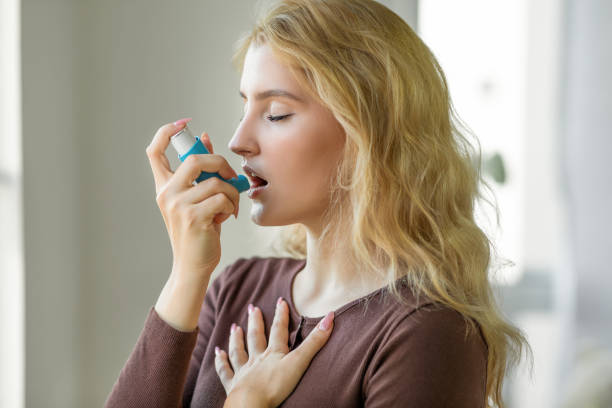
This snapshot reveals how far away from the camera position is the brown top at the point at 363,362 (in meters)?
0.85

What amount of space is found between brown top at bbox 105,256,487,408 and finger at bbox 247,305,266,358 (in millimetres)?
23

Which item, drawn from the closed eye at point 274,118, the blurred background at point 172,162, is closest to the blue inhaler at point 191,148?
the closed eye at point 274,118

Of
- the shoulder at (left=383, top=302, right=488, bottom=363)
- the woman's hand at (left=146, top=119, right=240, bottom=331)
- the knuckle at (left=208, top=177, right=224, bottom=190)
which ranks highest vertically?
the knuckle at (left=208, top=177, right=224, bottom=190)

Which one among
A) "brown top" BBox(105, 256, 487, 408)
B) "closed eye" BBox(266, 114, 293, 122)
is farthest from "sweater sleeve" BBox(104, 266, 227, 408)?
"closed eye" BBox(266, 114, 293, 122)

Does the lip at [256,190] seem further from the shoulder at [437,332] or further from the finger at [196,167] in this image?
the shoulder at [437,332]

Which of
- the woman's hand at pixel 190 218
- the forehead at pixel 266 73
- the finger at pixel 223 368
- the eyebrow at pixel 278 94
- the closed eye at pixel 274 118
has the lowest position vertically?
the finger at pixel 223 368

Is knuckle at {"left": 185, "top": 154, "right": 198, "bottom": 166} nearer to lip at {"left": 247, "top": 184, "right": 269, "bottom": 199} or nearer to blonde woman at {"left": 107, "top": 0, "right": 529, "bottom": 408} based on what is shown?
blonde woman at {"left": 107, "top": 0, "right": 529, "bottom": 408}

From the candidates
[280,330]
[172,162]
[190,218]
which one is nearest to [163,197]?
[190,218]

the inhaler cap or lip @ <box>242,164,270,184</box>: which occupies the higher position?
the inhaler cap

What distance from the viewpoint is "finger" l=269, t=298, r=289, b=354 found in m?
1.00

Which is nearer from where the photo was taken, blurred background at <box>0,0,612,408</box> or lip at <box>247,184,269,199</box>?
lip at <box>247,184,269,199</box>

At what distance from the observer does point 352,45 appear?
96 cm

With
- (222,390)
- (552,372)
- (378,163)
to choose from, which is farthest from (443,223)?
(552,372)

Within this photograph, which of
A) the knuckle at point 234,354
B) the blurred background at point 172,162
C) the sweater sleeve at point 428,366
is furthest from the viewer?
the blurred background at point 172,162
